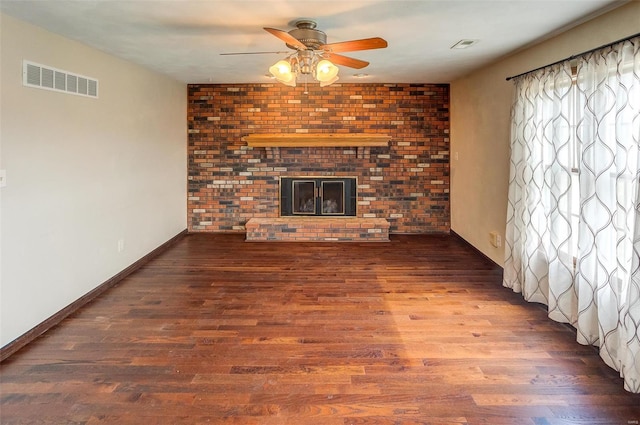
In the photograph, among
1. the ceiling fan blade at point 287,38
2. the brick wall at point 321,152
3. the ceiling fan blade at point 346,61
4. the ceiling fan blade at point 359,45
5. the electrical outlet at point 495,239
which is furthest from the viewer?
the brick wall at point 321,152

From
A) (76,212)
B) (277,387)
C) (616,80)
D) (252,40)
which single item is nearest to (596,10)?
(616,80)

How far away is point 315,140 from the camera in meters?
5.83

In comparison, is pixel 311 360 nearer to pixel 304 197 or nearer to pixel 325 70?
pixel 325 70

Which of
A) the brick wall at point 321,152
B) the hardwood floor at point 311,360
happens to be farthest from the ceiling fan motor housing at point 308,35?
the brick wall at point 321,152

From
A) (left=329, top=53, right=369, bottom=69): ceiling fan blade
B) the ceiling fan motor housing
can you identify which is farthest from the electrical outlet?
the ceiling fan motor housing

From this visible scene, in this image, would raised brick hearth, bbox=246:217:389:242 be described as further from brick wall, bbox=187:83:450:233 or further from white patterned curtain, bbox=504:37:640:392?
white patterned curtain, bbox=504:37:640:392

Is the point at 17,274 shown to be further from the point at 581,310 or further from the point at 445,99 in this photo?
the point at 445,99

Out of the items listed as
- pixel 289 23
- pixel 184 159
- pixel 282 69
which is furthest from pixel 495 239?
pixel 184 159

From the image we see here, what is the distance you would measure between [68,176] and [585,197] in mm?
3712

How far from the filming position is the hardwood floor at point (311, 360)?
1.93 meters

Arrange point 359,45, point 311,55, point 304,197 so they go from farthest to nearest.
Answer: point 304,197
point 311,55
point 359,45

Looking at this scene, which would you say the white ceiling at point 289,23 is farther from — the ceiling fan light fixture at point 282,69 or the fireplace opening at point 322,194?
the fireplace opening at point 322,194

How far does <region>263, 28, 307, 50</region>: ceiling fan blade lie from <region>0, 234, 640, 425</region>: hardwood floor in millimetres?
1974

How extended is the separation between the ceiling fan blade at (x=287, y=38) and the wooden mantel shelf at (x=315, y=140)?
2918 mm
